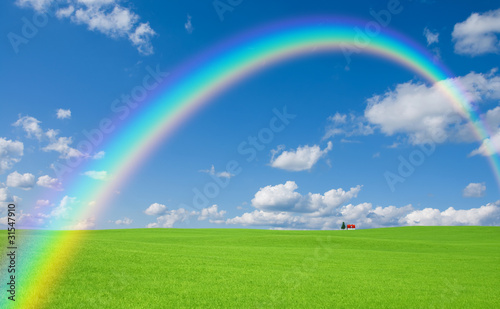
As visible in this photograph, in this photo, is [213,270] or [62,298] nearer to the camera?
[62,298]

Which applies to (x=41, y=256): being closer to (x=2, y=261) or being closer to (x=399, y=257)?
(x=2, y=261)

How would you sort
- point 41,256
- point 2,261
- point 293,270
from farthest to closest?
1. point 293,270
2. point 41,256
3. point 2,261

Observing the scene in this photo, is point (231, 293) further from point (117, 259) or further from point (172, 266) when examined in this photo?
point (117, 259)

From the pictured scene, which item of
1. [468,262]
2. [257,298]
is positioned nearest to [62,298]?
[257,298]

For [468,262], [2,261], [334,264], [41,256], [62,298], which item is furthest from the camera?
[468,262]

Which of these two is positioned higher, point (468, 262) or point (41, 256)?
point (41, 256)

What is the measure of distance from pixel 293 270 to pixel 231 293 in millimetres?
7074

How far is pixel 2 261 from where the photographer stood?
17.3 m

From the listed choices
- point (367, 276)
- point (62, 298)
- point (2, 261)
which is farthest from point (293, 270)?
point (2, 261)

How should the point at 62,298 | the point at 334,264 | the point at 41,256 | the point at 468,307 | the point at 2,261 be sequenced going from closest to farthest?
the point at 62,298 → the point at 468,307 → the point at 2,261 → the point at 41,256 → the point at 334,264

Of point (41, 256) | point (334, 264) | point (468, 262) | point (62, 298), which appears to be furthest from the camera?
point (468, 262)

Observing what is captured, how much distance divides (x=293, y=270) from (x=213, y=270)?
482cm

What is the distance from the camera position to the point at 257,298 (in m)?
14.1

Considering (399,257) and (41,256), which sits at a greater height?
(41,256)
